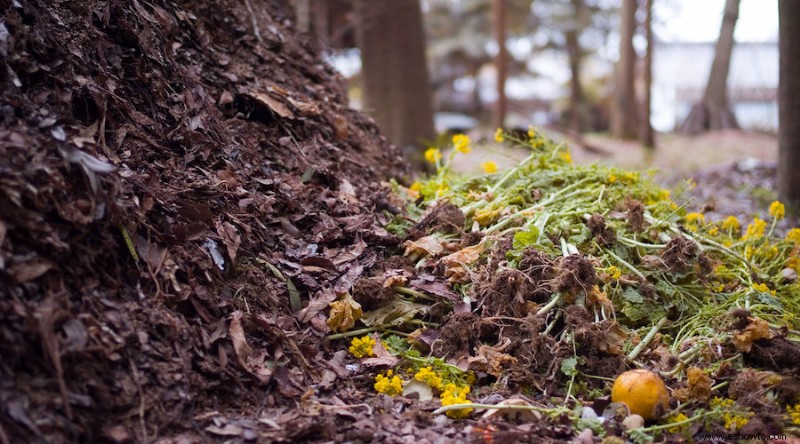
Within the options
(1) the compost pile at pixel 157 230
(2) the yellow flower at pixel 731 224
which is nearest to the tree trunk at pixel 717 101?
(2) the yellow flower at pixel 731 224

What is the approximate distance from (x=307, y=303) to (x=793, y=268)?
2482mm

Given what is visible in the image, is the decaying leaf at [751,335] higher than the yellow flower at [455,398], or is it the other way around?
the decaying leaf at [751,335]

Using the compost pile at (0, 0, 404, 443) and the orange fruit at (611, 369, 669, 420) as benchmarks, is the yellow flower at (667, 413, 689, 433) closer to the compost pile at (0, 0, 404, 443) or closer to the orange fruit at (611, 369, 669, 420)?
the orange fruit at (611, 369, 669, 420)

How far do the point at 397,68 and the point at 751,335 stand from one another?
5732 millimetres

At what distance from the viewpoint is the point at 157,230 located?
2.22m

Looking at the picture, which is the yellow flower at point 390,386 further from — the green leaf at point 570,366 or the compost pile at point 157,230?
the green leaf at point 570,366

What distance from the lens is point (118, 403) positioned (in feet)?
5.77

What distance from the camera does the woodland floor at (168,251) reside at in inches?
69.2

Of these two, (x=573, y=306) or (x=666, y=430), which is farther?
(x=573, y=306)

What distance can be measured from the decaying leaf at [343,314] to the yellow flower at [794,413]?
1598 millimetres

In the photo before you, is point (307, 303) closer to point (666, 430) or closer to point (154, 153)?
point (154, 153)

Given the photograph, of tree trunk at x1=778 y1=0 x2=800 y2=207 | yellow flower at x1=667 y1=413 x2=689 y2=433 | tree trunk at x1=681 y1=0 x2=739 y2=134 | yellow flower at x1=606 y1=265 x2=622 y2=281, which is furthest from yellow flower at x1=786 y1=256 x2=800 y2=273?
tree trunk at x1=681 y1=0 x2=739 y2=134

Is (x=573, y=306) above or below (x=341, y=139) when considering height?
below

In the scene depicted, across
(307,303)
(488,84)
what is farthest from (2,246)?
(488,84)
